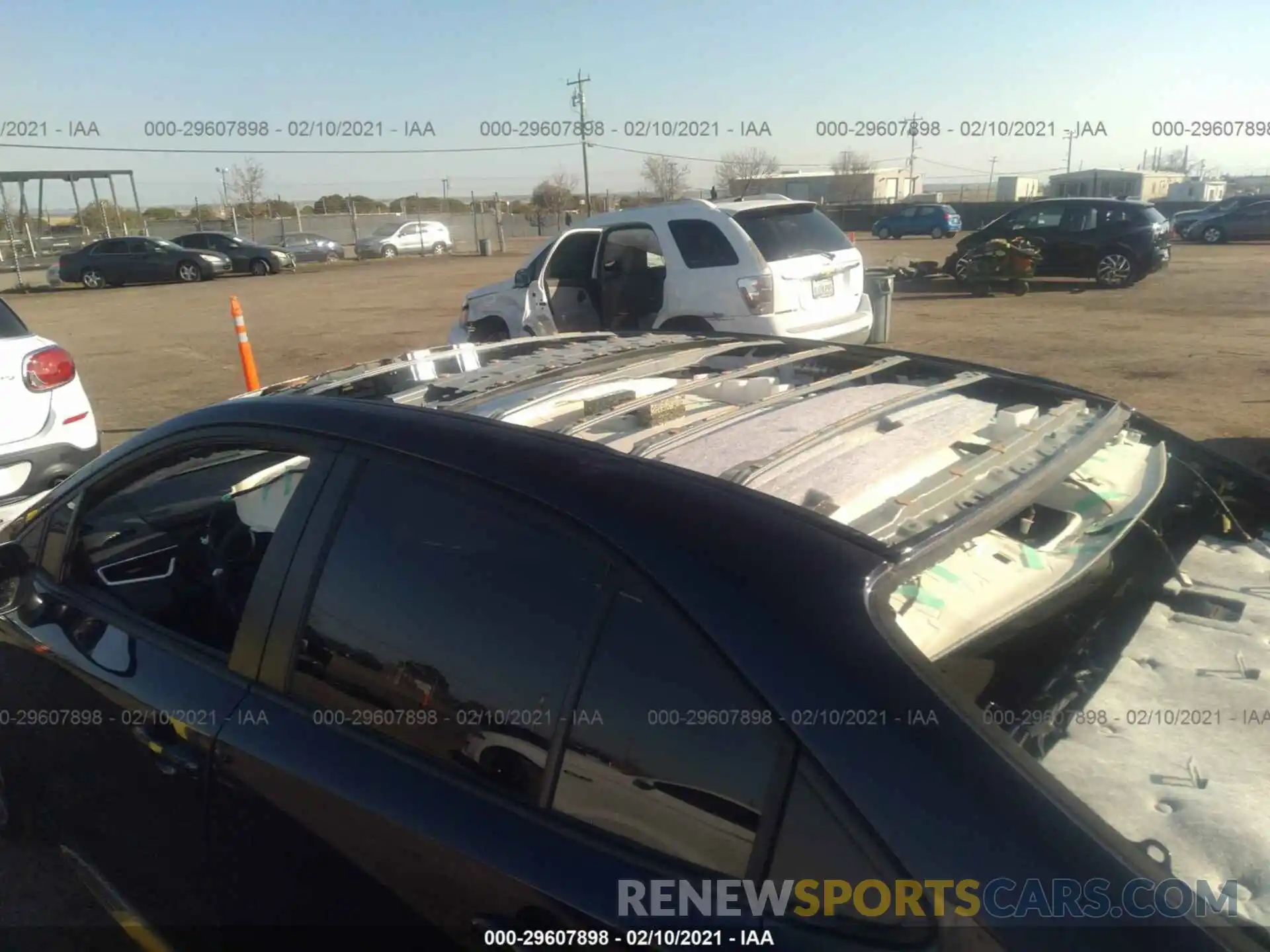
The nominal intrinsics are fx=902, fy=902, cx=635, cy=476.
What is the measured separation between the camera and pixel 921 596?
1.61m

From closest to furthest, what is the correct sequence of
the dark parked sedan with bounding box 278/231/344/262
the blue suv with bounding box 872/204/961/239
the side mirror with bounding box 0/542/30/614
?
the side mirror with bounding box 0/542/30/614
the blue suv with bounding box 872/204/961/239
the dark parked sedan with bounding box 278/231/344/262

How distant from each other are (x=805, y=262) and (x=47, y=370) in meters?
5.85

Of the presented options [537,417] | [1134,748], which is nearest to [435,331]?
[537,417]

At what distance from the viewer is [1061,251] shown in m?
17.8

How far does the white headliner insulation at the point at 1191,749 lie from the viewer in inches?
56.1

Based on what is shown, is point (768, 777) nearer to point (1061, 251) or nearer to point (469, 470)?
point (469, 470)

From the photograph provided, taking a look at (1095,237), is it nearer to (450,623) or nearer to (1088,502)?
(1088,502)

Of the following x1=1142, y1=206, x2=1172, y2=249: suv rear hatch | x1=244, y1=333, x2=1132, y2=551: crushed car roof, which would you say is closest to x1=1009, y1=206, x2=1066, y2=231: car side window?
x1=1142, y1=206, x2=1172, y2=249: suv rear hatch

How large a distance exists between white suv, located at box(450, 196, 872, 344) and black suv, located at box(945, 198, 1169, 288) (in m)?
10.9

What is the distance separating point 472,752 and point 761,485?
0.71m

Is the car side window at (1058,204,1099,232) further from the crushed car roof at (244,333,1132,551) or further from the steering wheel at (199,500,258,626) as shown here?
the steering wheel at (199,500,258,626)

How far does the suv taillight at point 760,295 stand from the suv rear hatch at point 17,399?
5228mm

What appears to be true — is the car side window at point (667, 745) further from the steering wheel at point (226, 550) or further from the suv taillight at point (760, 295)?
the suv taillight at point (760, 295)

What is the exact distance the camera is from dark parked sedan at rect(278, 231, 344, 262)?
36.5 metres
